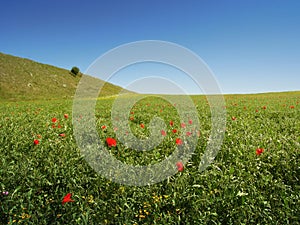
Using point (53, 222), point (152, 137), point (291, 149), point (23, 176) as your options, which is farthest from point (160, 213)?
point (291, 149)

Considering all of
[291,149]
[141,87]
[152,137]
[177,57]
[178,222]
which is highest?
[177,57]

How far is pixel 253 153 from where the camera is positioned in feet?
16.1

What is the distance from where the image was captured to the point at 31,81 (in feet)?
150

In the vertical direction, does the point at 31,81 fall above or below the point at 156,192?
above

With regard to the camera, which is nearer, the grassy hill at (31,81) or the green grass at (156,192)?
the green grass at (156,192)

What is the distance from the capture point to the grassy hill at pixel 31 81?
38.4m

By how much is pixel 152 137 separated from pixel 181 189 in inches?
107

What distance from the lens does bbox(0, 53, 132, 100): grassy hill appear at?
3836 centimetres

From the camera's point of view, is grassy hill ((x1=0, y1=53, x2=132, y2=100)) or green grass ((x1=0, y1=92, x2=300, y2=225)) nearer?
green grass ((x1=0, y1=92, x2=300, y2=225))

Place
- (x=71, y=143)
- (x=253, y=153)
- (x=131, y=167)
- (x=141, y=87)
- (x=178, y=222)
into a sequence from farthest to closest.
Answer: (x=71, y=143)
(x=141, y=87)
(x=253, y=153)
(x=131, y=167)
(x=178, y=222)

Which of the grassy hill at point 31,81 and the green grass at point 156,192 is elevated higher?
the grassy hill at point 31,81

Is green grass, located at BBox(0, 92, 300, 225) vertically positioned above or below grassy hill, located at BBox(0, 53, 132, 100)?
below

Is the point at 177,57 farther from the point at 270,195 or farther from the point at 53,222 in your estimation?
the point at 53,222

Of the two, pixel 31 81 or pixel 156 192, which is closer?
pixel 156 192
